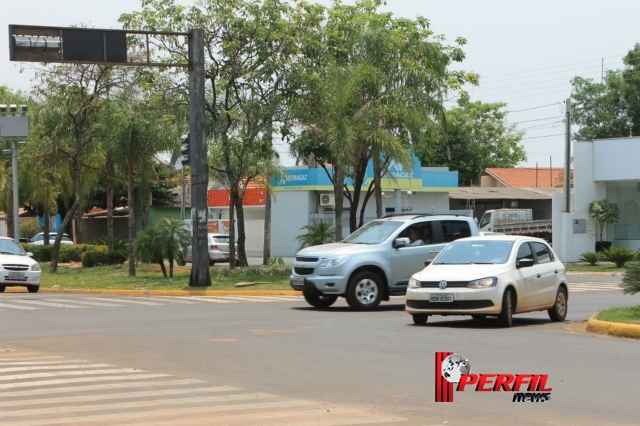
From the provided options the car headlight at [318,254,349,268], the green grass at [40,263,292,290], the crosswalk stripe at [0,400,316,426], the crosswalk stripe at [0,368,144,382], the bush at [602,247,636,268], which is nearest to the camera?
the crosswalk stripe at [0,400,316,426]

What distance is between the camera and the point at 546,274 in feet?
59.0

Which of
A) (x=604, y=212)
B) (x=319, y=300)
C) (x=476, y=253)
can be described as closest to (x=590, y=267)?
(x=604, y=212)

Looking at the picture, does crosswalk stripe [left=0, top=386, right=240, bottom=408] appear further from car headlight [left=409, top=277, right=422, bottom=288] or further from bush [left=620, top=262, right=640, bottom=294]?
bush [left=620, top=262, right=640, bottom=294]

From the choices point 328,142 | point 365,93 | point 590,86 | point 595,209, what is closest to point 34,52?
point 328,142

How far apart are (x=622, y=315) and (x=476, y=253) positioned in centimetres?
274

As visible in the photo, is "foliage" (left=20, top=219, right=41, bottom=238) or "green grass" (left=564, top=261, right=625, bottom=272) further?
"foliage" (left=20, top=219, right=41, bottom=238)

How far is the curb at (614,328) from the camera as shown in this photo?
15.2 meters

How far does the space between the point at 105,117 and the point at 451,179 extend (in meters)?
27.9

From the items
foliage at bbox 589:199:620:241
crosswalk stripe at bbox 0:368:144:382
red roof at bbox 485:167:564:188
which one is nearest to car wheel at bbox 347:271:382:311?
crosswalk stripe at bbox 0:368:144:382

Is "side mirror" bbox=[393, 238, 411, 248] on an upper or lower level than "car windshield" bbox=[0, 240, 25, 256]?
upper

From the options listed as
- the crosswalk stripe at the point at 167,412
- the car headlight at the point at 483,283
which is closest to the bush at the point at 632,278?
the car headlight at the point at 483,283

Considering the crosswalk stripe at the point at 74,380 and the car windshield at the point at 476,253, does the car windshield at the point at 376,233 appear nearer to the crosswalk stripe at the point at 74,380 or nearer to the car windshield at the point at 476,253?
the car windshield at the point at 476,253

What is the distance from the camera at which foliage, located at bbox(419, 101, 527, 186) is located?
8209 centimetres

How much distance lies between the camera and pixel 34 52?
78.6 ft
